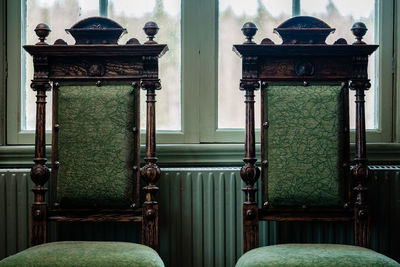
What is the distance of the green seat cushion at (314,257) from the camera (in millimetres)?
1248

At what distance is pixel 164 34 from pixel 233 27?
344 mm

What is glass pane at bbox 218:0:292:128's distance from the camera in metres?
2.04

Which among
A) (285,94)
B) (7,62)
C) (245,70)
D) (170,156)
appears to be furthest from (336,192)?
(7,62)

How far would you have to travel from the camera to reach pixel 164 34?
204 centimetres

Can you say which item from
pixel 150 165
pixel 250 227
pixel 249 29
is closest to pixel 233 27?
pixel 249 29

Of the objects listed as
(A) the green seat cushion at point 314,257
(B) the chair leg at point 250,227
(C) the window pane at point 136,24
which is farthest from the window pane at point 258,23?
(A) the green seat cushion at point 314,257

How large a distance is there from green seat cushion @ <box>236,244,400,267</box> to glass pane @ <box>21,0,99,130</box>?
1.24 meters

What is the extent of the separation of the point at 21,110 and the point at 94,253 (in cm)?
103

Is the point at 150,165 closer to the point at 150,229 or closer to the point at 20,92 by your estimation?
the point at 150,229

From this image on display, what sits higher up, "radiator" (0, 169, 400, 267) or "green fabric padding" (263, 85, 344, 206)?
"green fabric padding" (263, 85, 344, 206)

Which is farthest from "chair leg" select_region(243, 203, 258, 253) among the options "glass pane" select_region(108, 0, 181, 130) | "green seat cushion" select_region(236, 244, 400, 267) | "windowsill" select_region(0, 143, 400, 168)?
"glass pane" select_region(108, 0, 181, 130)

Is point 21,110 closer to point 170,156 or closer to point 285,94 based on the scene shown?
point 170,156

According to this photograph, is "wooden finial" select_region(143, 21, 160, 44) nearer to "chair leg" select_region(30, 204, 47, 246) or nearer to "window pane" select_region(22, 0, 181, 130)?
"window pane" select_region(22, 0, 181, 130)

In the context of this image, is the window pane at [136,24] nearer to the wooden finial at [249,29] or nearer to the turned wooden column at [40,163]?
the turned wooden column at [40,163]
